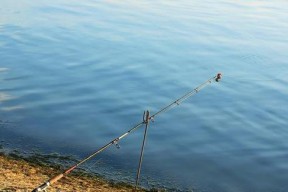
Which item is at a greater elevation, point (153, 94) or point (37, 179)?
point (153, 94)

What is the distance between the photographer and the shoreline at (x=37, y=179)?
1299cm

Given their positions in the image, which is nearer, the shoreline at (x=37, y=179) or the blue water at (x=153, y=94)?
the shoreline at (x=37, y=179)

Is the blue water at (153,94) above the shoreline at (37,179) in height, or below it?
above

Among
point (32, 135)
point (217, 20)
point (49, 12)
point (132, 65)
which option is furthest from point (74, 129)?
point (217, 20)

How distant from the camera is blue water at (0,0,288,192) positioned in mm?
18203

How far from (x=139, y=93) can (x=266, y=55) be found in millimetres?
16510

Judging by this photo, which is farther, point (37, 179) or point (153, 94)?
point (153, 94)

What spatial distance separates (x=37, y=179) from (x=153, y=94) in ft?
42.0

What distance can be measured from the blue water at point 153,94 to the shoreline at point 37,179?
3.34ft

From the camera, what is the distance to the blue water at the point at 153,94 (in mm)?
18203

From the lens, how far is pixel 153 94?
2581cm

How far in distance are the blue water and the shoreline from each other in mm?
1019

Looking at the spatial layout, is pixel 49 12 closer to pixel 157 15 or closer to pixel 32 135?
pixel 157 15

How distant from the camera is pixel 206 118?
22.9 metres
